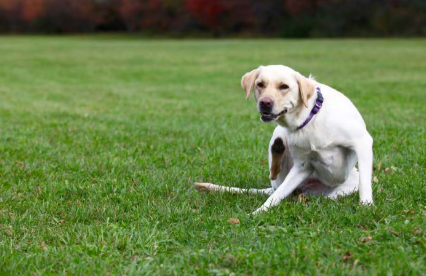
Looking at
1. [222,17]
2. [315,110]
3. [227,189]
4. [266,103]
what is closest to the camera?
[266,103]

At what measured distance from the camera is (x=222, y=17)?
78.1 meters

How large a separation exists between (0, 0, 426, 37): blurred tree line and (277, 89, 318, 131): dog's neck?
60402 millimetres

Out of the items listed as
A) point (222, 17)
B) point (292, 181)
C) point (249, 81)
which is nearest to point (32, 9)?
point (222, 17)

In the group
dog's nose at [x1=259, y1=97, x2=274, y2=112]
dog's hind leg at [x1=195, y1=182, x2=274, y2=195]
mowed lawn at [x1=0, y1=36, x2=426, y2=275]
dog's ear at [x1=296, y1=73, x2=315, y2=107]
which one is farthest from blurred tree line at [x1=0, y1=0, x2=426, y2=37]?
dog's nose at [x1=259, y1=97, x2=274, y2=112]

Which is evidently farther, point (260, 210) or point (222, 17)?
point (222, 17)

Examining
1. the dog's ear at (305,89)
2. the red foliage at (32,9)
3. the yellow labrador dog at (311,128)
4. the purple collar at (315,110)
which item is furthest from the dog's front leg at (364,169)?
the red foliage at (32,9)

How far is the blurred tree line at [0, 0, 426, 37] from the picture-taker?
64625 millimetres

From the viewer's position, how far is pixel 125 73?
2280cm

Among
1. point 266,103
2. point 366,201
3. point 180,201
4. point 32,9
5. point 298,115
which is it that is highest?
point 32,9

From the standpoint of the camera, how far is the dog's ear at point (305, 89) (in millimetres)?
4648

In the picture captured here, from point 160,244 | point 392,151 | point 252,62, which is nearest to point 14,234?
point 160,244

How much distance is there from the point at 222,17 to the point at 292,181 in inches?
2948

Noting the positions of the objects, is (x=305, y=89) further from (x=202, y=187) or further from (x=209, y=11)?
(x=209, y=11)

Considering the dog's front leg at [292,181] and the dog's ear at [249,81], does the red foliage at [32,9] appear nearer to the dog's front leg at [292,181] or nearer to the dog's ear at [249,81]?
the dog's ear at [249,81]
